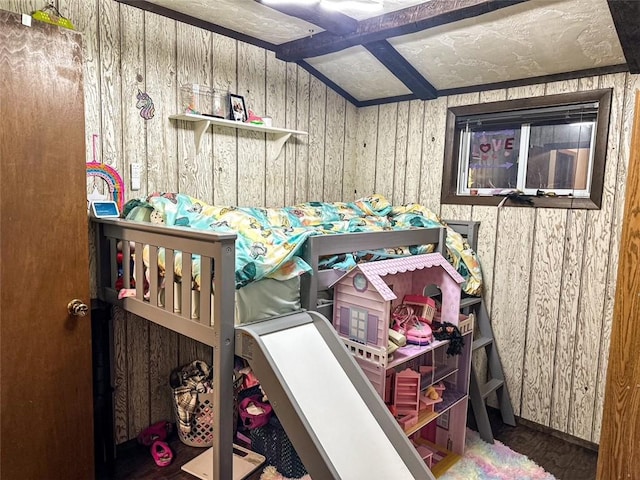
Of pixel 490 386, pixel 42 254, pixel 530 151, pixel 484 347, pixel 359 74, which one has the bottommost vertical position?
pixel 490 386

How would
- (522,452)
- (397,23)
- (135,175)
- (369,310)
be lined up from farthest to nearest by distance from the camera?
(522,452) → (135,175) → (397,23) → (369,310)

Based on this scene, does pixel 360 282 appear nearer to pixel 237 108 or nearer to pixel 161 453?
pixel 237 108

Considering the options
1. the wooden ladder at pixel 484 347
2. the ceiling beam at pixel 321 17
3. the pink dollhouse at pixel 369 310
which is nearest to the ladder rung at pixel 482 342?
Answer: the wooden ladder at pixel 484 347

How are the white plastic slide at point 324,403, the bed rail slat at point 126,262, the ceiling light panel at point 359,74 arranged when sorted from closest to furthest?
the white plastic slide at point 324,403 < the bed rail slat at point 126,262 < the ceiling light panel at point 359,74

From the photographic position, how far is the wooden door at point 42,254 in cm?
169

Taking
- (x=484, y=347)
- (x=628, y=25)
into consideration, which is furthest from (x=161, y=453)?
(x=628, y=25)

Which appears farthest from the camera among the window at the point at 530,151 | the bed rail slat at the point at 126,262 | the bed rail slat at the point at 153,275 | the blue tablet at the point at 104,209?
the window at the point at 530,151

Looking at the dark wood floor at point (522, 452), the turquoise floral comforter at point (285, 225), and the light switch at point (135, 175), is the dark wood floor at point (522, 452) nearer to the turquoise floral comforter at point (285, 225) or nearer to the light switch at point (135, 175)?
the turquoise floral comforter at point (285, 225)

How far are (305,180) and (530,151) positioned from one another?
1.50 metres

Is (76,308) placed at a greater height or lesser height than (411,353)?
greater

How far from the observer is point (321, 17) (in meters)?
Answer: 2.22

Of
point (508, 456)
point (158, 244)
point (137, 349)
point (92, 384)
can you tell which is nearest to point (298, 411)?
point (158, 244)

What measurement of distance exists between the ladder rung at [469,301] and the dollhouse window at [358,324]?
969mm

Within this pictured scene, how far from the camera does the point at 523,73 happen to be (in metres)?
2.61
